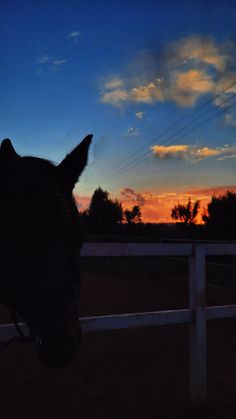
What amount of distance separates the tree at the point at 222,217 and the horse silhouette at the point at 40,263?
67.8 ft

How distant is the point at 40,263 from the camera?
1.73m

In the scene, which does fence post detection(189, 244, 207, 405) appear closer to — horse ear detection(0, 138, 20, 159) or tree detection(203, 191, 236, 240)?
horse ear detection(0, 138, 20, 159)

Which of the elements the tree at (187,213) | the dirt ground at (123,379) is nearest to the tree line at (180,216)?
the tree at (187,213)

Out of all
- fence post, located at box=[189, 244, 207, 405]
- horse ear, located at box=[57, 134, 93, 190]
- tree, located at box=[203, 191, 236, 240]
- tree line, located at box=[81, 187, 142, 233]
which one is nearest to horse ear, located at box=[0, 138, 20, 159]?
horse ear, located at box=[57, 134, 93, 190]

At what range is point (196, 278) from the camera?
421 cm

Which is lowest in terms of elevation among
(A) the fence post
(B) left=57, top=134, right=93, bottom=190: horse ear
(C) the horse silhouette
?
(A) the fence post

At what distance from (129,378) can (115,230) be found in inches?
980

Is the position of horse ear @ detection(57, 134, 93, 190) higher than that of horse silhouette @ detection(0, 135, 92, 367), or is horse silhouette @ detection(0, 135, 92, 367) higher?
horse ear @ detection(57, 134, 93, 190)

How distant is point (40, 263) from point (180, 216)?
29.9m

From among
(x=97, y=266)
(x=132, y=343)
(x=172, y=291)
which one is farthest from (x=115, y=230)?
(x=132, y=343)

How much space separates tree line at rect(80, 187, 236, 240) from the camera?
22.8 metres

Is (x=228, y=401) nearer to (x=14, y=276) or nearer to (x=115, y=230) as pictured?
(x=14, y=276)

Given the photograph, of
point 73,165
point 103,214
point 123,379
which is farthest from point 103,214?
point 73,165

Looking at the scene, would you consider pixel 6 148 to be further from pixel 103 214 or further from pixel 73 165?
pixel 103 214
